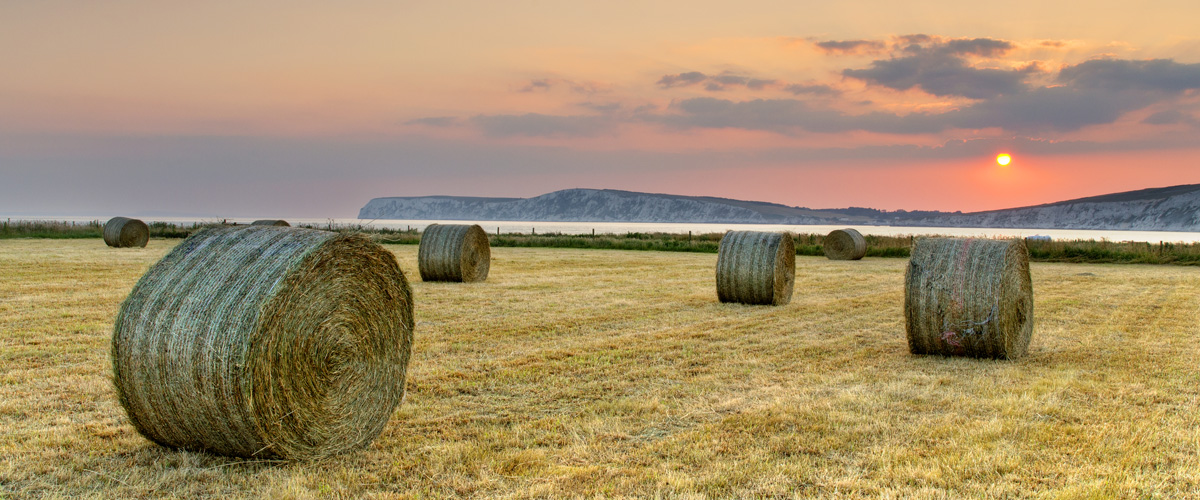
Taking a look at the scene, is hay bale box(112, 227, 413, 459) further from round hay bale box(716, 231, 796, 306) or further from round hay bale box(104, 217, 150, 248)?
round hay bale box(104, 217, 150, 248)

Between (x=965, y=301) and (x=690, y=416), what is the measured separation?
14.1 feet

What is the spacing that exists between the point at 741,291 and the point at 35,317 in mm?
10934

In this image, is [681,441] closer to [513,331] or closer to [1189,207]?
[513,331]

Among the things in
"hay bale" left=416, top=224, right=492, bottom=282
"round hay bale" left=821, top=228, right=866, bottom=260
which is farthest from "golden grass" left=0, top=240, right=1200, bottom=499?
"round hay bale" left=821, top=228, right=866, bottom=260

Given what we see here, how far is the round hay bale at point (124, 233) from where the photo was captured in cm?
3150

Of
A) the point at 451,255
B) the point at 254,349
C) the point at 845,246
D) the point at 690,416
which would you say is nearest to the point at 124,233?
the point at 451,255

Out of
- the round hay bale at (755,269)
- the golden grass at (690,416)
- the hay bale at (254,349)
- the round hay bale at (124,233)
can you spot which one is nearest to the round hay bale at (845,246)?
the round hay bale at (755,269)

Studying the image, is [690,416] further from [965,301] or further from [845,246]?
[845,246]

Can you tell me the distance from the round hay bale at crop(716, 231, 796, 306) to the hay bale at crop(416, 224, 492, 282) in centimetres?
637

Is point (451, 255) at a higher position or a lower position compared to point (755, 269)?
higher

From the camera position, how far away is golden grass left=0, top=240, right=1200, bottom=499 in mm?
4949

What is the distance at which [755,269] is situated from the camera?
14469 millimetres

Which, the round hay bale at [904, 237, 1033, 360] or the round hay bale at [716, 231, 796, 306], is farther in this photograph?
the round hay bale at [716, 231, 796, 306]

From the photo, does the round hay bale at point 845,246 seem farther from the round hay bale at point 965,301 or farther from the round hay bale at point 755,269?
the round hay bale at point 965,301
